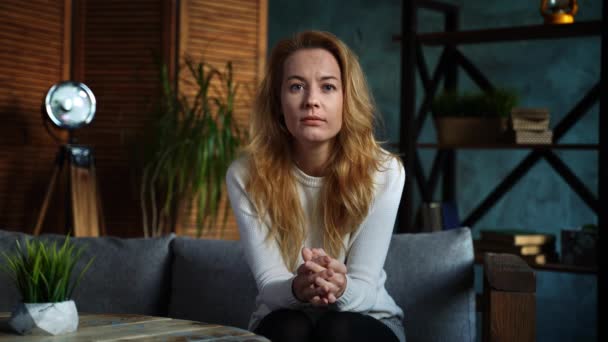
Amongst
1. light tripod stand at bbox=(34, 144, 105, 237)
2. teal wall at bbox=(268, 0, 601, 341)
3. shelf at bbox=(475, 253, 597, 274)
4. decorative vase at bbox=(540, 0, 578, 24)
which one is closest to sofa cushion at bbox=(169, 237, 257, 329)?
shelf at bbox=(475, 253, 597, 274)

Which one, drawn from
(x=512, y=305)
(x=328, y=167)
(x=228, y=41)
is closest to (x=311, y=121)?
(x=328, y=167)

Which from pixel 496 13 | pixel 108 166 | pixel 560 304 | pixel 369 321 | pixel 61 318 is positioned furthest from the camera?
pixel 496 13

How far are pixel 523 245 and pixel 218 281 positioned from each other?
167cm

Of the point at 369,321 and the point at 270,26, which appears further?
the point at 270,26

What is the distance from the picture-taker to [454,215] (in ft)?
12.0

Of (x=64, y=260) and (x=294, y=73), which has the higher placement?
(x=294, y=73)

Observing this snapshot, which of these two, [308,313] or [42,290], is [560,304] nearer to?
[308,313]

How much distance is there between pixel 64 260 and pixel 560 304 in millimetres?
4050

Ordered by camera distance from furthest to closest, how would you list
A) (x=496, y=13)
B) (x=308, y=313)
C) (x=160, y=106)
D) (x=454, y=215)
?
(x=496, y=13) < (x=160, y=106) < (x=454, y=215) < (x=308, y=313)

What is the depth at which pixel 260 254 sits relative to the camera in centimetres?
202

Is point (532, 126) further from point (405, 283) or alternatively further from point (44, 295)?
point (44, 295)

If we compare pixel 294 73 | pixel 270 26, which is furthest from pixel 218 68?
pixel 294 73

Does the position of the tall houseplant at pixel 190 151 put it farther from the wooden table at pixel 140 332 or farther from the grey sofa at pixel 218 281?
the wooden table at pixel 140 332

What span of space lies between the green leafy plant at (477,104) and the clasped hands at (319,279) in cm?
193
